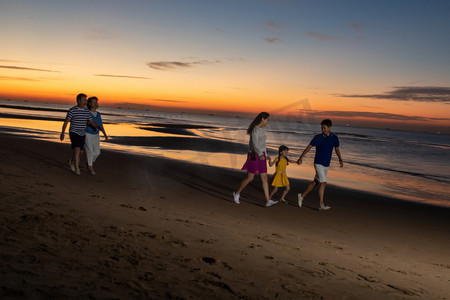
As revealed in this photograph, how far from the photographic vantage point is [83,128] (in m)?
9.59

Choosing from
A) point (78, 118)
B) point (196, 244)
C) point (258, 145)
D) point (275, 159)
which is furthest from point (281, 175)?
point (78, 118)

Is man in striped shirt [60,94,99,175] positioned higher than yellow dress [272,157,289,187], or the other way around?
man in striped shirt [60,94,99,175]

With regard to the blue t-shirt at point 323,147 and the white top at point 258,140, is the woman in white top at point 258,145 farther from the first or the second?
the blue t-shirt at point 323,147

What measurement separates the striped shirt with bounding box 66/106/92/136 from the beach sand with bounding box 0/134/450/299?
1.27 metres

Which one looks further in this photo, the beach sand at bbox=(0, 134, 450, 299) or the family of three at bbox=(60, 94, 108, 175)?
the family of three at bbox=(60, 94, 108, 175)

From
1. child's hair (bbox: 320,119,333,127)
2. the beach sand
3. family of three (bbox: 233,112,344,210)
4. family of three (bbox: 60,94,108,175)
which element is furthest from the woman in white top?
family of three (bbox: 60,94,108,175)

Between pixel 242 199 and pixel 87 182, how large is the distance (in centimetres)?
395

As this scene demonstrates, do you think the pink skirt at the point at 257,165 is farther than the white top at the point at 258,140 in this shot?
Yes

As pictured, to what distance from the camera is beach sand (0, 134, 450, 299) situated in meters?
3.45

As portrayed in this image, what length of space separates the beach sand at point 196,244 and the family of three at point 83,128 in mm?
583

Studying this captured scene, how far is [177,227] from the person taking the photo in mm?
5609

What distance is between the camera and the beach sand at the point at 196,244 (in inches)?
136

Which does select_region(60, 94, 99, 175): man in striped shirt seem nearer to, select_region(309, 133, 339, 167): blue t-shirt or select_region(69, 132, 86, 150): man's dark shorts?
select_region(69, 132, 86, 150): man's dark shorts

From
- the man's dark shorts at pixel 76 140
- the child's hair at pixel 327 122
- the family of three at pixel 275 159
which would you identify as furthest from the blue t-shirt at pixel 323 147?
the man's dark shorts at pixel 76 140
